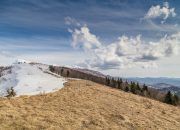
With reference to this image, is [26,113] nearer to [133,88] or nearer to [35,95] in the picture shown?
[35,95]

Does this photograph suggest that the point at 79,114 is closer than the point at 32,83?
Yes

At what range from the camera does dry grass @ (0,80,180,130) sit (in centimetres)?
2519

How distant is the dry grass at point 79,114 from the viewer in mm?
25188

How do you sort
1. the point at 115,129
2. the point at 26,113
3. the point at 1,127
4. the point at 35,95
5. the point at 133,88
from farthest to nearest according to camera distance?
the point at 133,88
the point at 35,95
the point at 26,113
the point at 115,129
the point at 1,127

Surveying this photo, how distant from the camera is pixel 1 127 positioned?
74.3ft

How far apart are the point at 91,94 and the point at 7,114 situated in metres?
17.5

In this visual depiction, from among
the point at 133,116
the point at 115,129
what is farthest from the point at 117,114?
the point at 115,129

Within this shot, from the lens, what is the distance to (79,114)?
2952cm

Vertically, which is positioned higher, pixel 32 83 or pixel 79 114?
pixel 32 83

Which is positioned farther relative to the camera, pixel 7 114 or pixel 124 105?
pixel 124 105

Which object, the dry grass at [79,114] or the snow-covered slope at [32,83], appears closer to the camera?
the dry grass at [79,114]

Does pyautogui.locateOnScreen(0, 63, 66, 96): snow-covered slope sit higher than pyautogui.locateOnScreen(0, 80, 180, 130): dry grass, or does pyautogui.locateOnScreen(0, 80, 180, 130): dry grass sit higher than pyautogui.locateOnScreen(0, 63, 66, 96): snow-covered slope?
pyautogui.locateOnScreen(0, 63, 66, 96): snow-covered slope

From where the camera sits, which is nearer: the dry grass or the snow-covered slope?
the dry grass

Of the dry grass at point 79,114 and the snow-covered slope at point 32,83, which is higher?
the snow-covered slope at point 32,83
